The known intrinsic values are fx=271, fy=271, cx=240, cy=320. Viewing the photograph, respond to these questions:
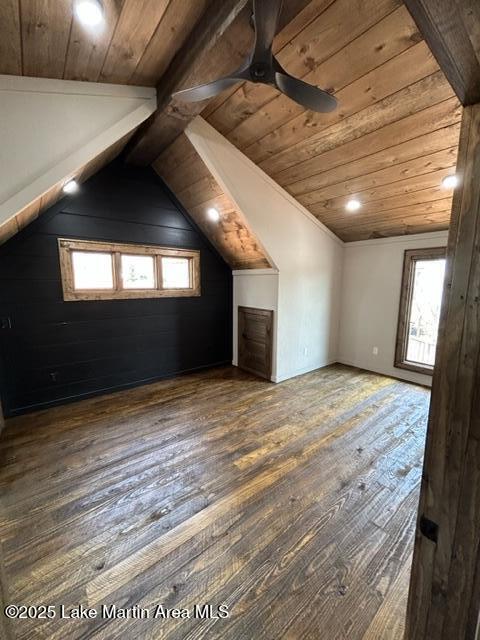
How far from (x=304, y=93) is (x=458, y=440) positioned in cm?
174

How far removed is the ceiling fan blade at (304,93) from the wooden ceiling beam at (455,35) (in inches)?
37.2

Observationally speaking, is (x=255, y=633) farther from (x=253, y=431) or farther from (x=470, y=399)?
(x=253, y=431)

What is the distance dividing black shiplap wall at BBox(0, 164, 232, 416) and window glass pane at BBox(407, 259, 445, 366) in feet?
9.75

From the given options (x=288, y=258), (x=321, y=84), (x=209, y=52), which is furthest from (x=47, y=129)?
(x=288, y=258)

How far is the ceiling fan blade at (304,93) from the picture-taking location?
1.40 metres

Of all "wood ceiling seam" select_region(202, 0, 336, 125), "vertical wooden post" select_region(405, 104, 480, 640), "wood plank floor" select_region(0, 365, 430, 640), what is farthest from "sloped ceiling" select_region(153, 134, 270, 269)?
"vertical wooden post" select_region(405, 104, 480, 640)

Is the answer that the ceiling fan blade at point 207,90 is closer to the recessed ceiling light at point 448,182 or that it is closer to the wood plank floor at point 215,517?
the recessed ceiling light at point 448,182

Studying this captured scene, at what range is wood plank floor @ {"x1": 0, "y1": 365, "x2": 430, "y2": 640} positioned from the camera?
4.07 feet

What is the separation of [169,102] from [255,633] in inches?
123

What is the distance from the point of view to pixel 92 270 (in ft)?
10.8

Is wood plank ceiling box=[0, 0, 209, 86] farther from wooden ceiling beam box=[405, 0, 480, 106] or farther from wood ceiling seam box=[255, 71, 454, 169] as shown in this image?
wooden ceiling beam box=[405, 0, 480, 106]

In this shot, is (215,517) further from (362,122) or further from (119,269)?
(362,122)

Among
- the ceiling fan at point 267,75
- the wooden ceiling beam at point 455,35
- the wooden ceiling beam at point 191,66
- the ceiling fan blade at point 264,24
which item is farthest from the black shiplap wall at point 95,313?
the wooden ceiling beam at point 455,35

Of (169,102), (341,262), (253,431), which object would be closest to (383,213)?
(341,262)
